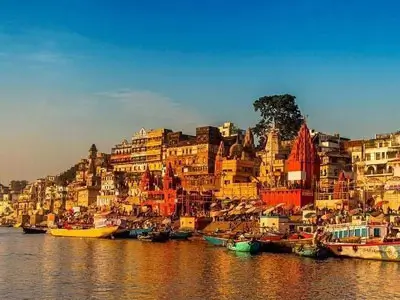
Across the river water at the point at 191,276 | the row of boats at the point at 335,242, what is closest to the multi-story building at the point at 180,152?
the row of boats at the point at 335,242

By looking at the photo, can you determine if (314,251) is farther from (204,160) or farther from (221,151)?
(204,160)

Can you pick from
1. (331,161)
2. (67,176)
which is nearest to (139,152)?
(67,176)

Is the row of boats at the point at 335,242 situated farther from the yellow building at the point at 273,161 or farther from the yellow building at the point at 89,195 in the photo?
the yellow building at the point at 89,195

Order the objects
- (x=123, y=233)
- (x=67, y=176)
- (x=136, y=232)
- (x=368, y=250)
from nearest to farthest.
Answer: (x=368, y=250) < (x=136, y=232) < (x=123, y=233) < (x=67, y=176)

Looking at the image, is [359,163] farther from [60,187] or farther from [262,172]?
[60,187]

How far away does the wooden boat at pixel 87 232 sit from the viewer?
2368 inches

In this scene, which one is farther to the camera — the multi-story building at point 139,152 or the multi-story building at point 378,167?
the multi-story building at point 139,152

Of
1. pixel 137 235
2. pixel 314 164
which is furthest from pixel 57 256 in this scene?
pixel 314 164

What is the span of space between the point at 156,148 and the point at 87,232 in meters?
27.0

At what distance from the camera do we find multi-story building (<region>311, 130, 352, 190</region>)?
5991 cm

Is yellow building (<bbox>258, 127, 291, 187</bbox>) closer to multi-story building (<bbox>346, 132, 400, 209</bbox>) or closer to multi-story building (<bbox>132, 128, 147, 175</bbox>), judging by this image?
multi-story building (<bbox>346, 132, 400, 209</bbox>)

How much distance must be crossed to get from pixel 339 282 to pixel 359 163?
33.1 m

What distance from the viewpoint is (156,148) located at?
291ft

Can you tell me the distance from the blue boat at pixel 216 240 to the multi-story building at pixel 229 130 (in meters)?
39.0
